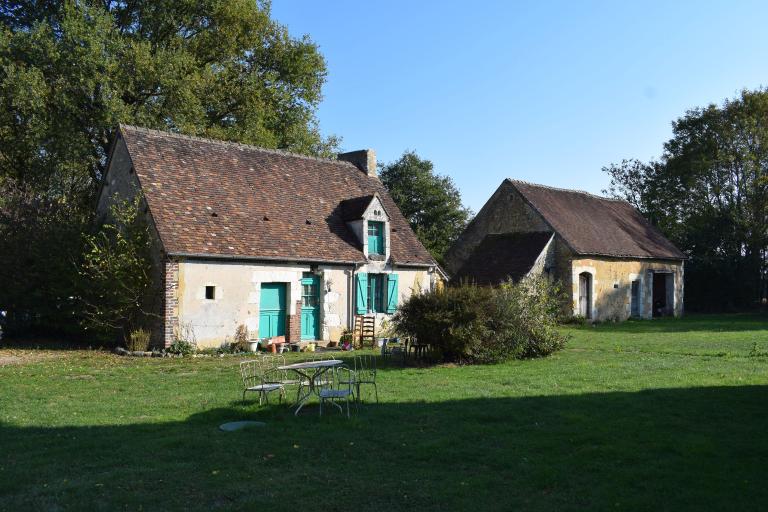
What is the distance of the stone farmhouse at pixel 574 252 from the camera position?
28047 mm

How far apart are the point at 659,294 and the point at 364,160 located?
18.7 metres

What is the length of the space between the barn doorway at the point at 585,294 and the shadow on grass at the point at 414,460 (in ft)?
63.7

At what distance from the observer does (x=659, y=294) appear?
1385 inches

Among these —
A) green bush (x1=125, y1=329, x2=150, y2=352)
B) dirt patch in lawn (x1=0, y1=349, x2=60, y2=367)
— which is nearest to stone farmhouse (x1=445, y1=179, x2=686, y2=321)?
green bush (x1=125, y1=329, x2=150, y2=352)

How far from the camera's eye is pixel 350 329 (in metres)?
21.2

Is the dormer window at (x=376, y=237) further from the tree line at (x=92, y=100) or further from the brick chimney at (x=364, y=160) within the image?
the tree line at (x=92, y=100)

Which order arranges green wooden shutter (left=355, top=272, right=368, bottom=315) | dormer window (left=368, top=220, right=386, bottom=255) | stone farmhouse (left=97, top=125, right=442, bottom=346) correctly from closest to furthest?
stone farmhouse (left=97, top=125, right=442, bottom=346) → green wooden shutter (left=355, top=272, right=368, bottom=315) → dormer window (left=368, top=220, right=386, bottom=255)

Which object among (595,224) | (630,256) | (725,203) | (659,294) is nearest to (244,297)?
(595,224)

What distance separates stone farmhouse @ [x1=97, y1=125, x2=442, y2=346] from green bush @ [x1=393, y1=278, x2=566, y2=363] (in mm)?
4593

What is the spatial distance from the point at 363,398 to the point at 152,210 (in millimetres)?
10362

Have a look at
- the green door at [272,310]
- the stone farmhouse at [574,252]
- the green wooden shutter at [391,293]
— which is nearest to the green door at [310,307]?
the green door at [272,310]

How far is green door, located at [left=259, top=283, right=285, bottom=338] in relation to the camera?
19422 millimetres

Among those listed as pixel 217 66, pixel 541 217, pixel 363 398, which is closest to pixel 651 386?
pixel 363 398

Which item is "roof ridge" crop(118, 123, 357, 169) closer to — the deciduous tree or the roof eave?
the roof eave
